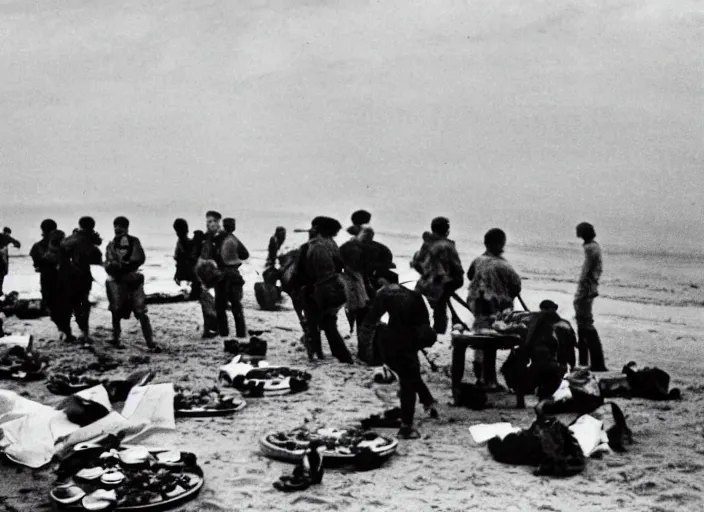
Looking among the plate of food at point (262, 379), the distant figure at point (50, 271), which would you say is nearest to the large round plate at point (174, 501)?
the plate of food at point (262, 379)

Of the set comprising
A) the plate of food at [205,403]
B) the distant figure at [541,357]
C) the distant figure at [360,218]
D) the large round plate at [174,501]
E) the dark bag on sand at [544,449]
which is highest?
the distant figure at [360,218]

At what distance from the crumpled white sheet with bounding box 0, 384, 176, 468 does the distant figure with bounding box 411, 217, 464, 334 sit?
14.9ft

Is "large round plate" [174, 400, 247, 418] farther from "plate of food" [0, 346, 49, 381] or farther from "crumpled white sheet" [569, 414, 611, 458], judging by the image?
"crumpled white sheet" [569, 414, 611, 458]

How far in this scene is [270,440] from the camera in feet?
22.6

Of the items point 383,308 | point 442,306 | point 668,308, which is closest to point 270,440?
point 383,308

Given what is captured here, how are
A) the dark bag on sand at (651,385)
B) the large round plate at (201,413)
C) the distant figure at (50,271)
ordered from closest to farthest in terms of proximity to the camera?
the large round plate at (201,413), the dark bag on sand at (651,385), the distant figure at (50,271)

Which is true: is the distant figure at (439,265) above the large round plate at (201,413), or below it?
above

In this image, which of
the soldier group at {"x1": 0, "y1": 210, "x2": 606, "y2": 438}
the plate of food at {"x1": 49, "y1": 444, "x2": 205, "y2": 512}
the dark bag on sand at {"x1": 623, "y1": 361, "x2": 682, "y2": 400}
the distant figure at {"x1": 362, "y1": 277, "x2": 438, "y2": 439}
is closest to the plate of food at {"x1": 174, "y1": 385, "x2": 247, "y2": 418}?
the plate of food at {"x1": 49, "y1": 444, "x2": 205, "y2": 512}

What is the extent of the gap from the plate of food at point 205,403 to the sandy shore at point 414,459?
0.49 feet

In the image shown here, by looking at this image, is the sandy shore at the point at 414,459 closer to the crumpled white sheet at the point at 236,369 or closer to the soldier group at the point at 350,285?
the crumpled white sheet at the point at 236,369

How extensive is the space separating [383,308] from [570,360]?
102 inches

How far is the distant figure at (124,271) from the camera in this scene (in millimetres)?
11688

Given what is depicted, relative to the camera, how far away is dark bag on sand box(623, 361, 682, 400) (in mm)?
8883

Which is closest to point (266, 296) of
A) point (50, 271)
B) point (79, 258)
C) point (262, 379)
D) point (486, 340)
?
point (50, 271)
